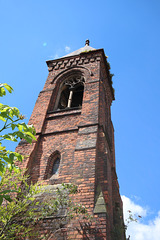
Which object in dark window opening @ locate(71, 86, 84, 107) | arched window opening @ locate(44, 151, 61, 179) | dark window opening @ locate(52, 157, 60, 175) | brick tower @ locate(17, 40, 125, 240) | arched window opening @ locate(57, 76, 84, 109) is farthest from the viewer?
dark window opening @ locate(71, 86, 84, 107)

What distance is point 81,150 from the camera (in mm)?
6496

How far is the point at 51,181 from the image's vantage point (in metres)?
6.32

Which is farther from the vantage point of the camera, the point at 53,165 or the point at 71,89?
the point at 71,89

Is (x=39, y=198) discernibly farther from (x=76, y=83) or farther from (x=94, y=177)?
→ (x=76, y=83)

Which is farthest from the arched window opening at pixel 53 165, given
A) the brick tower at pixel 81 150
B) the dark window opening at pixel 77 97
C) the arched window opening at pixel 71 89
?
the dark window opening at pixel 77 97

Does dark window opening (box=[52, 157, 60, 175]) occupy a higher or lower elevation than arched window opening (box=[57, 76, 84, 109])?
lower

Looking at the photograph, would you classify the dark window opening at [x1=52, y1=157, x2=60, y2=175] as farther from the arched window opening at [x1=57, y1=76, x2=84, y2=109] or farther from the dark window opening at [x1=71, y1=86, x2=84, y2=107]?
the dark window opening at [x1=71, y1=86, x2=84, y2=107]

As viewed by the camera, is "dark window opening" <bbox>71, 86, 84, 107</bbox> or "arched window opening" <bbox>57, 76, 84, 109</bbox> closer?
"arched window opening" <bbox>57, 76, 84, 109</bbox>

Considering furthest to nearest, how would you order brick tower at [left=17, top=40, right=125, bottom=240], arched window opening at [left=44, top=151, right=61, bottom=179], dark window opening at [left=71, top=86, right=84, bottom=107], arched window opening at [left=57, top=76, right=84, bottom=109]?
dark window opening at [left=71, top=86, right=84, bottom=107], arched window opening at [left=57, top=76, right=84, bottom=109], arched window opening at [left=44, top=151, right=61, bottom=179], brick tower at [left=17, top=40, right=125, bottom=240]

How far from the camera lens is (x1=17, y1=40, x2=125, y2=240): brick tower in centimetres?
539

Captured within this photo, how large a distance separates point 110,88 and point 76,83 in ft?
11.2

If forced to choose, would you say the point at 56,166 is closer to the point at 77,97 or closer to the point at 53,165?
the point at 53,165

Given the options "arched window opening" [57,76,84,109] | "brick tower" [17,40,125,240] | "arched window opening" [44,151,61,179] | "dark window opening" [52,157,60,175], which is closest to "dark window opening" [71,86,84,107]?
"arched window opening" [57,76,84,109]

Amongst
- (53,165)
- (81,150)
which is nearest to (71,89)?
(53,165)
